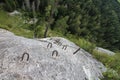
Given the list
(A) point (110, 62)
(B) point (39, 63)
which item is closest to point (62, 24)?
(A) point (110, 62)

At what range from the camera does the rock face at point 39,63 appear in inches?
307

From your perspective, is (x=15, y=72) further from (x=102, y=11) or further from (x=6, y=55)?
(x=102, y=11)

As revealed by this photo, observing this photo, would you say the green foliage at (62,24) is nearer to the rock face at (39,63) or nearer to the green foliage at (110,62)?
the green foliage at (110,62)

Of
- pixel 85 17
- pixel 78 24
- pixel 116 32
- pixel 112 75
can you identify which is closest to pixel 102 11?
pixel 116 32

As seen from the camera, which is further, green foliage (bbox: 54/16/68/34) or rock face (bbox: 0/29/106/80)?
green foliage (bbox: 54/16/68/34)

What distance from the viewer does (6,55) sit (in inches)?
335

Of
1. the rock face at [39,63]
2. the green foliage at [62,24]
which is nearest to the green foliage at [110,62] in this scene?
the rock face at [39,63]

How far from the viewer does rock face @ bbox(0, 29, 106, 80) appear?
7805mm

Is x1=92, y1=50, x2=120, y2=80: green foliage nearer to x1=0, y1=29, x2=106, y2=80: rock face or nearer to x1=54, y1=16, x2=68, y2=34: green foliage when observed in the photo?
x1=0, y1=29, x2=106, y2=80: rock face

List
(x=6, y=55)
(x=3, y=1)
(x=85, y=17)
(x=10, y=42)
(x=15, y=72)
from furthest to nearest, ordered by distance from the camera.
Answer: (x=85, y=17)
(x=3, y=1)
(x=10, y=42)
(x=6, y=55)
(x=15, y=72)

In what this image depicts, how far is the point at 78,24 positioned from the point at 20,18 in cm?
1162

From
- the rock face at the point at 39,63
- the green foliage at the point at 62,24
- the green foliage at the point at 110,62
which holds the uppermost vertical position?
the rock face at the point at 39,63

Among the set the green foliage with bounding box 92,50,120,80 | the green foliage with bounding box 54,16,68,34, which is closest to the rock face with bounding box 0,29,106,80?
the green foliage with bounding box 92,50,120,80

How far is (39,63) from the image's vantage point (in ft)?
27.6
